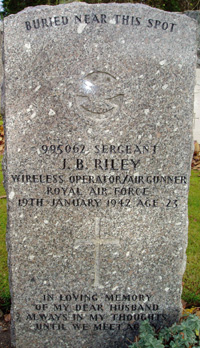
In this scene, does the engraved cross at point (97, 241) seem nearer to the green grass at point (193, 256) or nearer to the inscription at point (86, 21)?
the green grass at point (193, 256)

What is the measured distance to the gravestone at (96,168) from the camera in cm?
219

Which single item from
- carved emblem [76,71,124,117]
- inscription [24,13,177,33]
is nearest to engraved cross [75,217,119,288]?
carved emblem [76,71,124,117]

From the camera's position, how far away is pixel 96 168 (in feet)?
7.75

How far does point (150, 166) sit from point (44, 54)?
1077mm

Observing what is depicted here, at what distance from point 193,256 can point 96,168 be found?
2031 mm

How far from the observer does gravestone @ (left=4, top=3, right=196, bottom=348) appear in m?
2.19

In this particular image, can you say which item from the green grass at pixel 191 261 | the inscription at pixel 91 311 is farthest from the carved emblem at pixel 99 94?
the green grass at pixel 191 261

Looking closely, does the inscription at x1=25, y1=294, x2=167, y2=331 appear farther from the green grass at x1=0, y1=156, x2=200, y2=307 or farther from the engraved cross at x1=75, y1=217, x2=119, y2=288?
the green grass at x1=0, y1=156, x2=200, y2=307

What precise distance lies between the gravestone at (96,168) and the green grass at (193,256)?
24.1 inches

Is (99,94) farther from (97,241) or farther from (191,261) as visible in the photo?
(191,261)

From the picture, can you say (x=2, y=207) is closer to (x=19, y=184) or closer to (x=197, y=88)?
(x=19, y=184)

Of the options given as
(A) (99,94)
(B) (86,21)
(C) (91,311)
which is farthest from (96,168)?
(C) (91,311)

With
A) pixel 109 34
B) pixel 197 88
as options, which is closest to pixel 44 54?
pixel 109 34

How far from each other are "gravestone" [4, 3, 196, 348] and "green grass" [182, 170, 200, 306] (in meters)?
0.61
